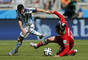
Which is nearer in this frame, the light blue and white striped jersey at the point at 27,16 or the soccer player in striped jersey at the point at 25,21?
the soccer player in striped jersey at the point at 25,21

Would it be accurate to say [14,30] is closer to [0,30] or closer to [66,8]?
[0,30]

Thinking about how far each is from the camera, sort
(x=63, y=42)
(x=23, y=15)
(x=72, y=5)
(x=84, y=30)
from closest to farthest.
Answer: (x=63, y=42) → (x=23, y=15) → (x=84, y=30) → (x=72, y=5)

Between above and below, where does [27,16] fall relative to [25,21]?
above

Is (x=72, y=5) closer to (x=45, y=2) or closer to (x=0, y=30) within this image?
(x=45, y=2)

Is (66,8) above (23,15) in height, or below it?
below

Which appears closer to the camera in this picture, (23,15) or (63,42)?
(63,42)

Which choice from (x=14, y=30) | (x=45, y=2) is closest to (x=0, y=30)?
(x=14, y=30)

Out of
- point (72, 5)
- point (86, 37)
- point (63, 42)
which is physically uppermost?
point (63, 42)

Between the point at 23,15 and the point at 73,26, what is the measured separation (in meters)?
9.54

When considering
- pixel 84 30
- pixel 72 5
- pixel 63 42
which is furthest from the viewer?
pixel 72 5

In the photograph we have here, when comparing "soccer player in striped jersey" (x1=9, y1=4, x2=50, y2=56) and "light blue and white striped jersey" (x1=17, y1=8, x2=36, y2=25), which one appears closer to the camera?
"soccer player in striped jersey" (x1=9, y1=4, x2=50, y2=56)

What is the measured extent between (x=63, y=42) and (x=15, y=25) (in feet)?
36.2

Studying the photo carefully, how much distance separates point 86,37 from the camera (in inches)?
824

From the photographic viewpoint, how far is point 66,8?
23.0 m
